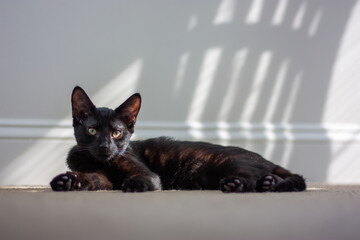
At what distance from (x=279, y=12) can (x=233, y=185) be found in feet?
4.26

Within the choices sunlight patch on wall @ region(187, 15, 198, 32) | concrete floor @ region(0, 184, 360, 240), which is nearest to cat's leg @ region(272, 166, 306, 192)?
concrete floor @ region(0, 184, 360, 240)

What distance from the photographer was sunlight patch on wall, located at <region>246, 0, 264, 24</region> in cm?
225

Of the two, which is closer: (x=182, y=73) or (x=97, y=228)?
(x=97, y=228)

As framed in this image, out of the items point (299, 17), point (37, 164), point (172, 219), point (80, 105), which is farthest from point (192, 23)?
point (172, 219)

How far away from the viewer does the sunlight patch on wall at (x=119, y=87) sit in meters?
2.13

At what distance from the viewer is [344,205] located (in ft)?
3.32

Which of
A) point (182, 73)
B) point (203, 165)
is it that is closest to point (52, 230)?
point (203, 165)

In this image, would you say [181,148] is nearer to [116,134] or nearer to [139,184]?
[116,134]

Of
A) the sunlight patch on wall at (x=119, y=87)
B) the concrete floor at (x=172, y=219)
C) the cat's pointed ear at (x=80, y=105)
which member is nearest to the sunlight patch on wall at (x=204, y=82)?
the sunlight patch on wall at (x=119, y=87)

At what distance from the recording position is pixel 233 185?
1.29 meters

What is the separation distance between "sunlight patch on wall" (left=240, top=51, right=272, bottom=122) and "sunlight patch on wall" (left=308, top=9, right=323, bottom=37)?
0.86ft

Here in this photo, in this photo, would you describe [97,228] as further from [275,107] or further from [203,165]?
[275,107]

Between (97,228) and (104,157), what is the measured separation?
0.67 m

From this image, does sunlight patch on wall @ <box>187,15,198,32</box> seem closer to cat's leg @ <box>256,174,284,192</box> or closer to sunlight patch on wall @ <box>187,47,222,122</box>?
sunlight patch on wall @ <box>187,47,222,122</box>
